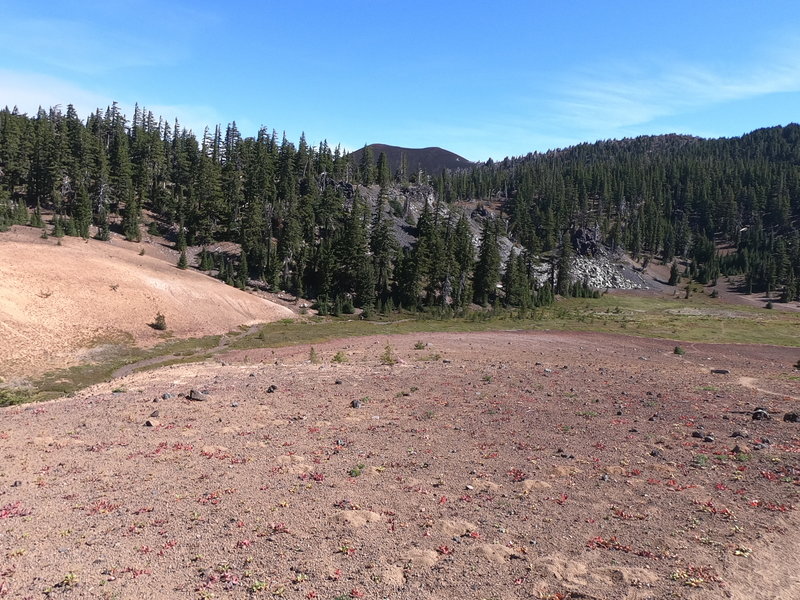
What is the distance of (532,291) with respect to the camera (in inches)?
4149

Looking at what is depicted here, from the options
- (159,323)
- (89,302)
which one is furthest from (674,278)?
(89,302)

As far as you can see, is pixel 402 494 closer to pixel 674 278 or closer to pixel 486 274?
pixel 486 274

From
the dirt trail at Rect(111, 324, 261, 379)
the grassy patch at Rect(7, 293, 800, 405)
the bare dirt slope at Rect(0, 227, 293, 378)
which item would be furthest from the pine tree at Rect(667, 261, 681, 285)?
the dirt trail at Rect(111, 324, 261, 379)

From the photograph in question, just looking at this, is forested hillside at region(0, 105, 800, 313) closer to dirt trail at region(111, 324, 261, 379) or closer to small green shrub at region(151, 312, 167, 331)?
small green shrub at region(151, 312, 167, 331)

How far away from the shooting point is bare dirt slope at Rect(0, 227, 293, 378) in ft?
126

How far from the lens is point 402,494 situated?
41.8 ft

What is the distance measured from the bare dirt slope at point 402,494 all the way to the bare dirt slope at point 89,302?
19692mm

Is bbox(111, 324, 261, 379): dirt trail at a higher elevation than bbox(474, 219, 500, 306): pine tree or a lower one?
lower

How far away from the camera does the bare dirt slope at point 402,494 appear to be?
354 inches

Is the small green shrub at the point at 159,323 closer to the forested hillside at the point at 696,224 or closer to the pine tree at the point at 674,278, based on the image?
the forested hillside at the point at 696,224

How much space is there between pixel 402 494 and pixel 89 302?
155ft

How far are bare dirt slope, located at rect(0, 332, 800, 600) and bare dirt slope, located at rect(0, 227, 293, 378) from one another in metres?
19.7

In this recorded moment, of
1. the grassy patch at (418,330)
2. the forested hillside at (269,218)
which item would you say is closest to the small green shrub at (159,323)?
the grassy patch at (418,330)

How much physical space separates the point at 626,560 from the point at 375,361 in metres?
26.5
